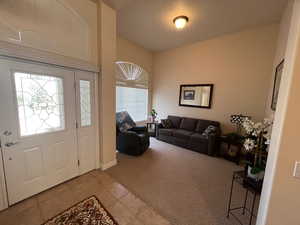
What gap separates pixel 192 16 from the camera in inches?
110

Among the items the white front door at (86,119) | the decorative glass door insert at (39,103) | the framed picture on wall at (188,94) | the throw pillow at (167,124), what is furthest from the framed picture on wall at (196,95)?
the decorative glass door insert at (39,103)

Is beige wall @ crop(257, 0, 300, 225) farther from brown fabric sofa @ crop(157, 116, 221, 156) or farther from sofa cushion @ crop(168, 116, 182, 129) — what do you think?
sofa cushion @ crop(168, 116, 182, 129)

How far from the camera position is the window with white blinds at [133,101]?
4225 mm

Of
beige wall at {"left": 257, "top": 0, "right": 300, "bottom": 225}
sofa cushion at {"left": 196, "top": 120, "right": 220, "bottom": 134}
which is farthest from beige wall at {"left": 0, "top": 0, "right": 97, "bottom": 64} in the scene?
sofa cushion at {"left": 196, "top": 120, "right": 220, "bottom": 134}

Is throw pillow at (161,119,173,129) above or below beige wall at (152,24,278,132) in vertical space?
below

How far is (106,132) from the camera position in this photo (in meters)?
2.61

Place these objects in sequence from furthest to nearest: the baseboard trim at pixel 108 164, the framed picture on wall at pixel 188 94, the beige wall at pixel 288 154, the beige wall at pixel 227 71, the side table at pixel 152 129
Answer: the side table at pixel 152 129
the framed picture on wall at pixel 188 94
the beige wall at pixel 227 71
the baseboard trim at pixel 108 164
the beige wall at pixel 288 154

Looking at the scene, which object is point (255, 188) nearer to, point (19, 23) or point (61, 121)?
point (61, 121)

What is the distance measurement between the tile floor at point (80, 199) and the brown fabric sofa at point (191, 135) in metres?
2.32

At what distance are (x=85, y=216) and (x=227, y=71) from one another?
4.41 metres

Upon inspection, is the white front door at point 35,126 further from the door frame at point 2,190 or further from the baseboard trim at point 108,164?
the baseboard trim at point 108,164

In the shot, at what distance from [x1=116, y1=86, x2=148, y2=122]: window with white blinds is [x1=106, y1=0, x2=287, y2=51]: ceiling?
1705 millimetres

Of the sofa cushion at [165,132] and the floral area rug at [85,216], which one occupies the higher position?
the sofa cushion at [165,132]

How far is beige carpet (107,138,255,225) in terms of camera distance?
1706 mm
